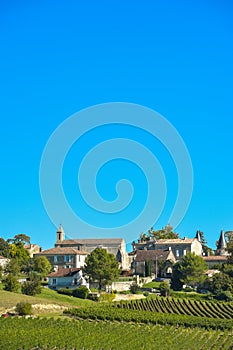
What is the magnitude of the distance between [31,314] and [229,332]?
652 inches

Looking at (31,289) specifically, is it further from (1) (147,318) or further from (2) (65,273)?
(1) (147,318)

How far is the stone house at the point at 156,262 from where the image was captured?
85.8 m

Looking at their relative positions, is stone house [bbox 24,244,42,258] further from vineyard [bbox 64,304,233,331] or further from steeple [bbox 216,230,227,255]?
vineyard [bbox 64,304,233,331]

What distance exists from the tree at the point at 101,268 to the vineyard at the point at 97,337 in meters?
23.7

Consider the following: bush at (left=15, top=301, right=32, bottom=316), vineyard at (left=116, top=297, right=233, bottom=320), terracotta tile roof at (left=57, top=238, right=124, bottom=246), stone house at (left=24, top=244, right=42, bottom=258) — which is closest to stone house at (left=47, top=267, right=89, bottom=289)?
vineyard at (left=116, top=297, right=233, bottom=320)

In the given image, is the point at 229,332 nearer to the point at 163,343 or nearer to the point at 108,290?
the point at 163,343

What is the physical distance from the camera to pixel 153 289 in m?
69.3

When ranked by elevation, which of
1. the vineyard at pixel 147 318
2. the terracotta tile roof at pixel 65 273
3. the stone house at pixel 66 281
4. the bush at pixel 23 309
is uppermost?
the terracotta tile roof at pixel 65 273

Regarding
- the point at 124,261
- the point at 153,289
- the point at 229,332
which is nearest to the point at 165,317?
the point at 229,332

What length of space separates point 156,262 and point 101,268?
26.7 meters

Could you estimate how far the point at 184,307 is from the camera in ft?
178

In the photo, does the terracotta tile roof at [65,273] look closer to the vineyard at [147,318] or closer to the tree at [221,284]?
the tree at [221,284]

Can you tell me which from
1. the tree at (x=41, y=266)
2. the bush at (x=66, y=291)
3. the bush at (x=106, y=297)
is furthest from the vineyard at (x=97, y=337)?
the tree at (x=41, y=266)

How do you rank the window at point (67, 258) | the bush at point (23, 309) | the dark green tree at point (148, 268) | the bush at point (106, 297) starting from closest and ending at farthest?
the bush at point (23, 309)
the bush at point (106, 297)
the dark green tree at point (148, 268)
the window at point (67, 258)
